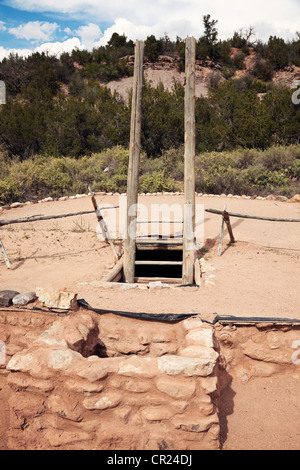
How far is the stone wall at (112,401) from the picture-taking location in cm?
254

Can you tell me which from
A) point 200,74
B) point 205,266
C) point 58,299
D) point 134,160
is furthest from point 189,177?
point 200,74

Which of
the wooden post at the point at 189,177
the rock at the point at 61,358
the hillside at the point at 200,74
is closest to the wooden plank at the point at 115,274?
the wooden post at the point at 189,177

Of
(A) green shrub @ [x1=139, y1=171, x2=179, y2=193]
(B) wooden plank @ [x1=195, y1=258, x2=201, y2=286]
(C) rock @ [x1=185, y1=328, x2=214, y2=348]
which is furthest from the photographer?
(A) green shrub @ [x1=139, y1=171, x2=179, y2=193]

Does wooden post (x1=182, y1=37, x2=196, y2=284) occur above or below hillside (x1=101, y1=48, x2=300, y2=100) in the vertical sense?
below

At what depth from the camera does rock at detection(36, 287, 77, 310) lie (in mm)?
3615

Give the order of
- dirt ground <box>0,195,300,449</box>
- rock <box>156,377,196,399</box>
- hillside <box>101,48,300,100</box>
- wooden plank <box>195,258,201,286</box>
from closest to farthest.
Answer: rock <box>156,377,196,399</box> → dirt ground <box>0,195,300,449</box> → wooden plank <box>195,258,201,286</box> → hillside <box>101,48,300,100</box>

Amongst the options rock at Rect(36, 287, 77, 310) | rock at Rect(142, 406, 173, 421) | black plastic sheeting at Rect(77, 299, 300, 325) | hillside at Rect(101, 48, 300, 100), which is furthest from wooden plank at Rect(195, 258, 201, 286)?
hillside at Rect(101, 48, 300, 100)

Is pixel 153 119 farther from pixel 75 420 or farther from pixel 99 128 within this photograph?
pixel 75 420

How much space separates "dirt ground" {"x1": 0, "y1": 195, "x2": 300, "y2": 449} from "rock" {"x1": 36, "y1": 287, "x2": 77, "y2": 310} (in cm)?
46

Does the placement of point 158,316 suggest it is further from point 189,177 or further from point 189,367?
point 189,177

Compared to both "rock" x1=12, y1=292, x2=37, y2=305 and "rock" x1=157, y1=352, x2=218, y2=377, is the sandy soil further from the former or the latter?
"rock" x1=157, y1=352, x2=218, y2=377

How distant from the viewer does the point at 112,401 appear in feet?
8.45

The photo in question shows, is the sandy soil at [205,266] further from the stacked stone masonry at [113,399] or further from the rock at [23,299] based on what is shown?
the stacked stone masonry at [113,399]
